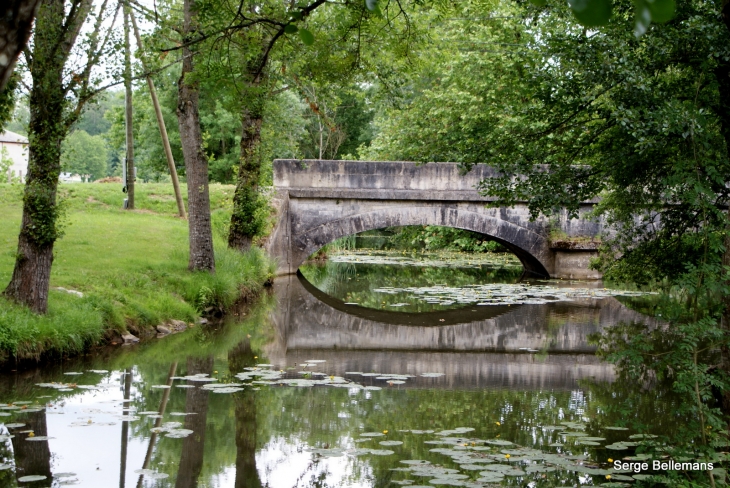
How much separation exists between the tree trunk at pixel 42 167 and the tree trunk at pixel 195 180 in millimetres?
3762

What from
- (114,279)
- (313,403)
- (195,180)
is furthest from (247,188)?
(313,403)

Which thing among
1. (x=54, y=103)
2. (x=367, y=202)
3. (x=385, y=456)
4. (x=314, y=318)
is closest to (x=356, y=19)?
(x=385, y=456)

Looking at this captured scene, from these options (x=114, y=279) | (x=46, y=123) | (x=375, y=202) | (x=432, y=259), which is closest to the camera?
(x=46, y=123)

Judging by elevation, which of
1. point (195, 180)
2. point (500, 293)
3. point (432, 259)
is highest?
point (195, 180)

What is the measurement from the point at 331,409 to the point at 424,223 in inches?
498

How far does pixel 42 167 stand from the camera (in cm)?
833

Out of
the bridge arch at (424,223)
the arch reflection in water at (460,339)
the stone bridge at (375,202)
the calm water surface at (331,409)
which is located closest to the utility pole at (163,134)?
the stone bridge at (375,202)

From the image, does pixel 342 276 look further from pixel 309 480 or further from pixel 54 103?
pixel 309 480

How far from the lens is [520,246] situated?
1978cm

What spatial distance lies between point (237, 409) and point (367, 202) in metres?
12.7

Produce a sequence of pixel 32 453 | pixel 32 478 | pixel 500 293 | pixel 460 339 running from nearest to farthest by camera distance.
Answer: pixel 32 478 → pixel 32 453 → pixel 460 339 → pixel 500 293

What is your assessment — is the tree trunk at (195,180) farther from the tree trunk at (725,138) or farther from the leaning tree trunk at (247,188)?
the tree trunk at (725,138)

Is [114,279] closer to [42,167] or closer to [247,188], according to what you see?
[42,167]

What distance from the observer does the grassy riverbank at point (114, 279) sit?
8.10 meters
